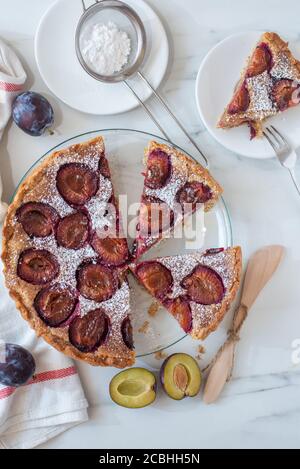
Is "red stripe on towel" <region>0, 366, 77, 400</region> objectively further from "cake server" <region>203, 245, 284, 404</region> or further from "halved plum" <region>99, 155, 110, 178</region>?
"halved plum" <region>99, 155, 110, 178</region>

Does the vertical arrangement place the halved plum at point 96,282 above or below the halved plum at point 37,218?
below

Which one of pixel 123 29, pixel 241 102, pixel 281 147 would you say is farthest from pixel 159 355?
pixel 123 29

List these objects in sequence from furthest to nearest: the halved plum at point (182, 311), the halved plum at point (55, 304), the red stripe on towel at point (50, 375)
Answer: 1. the red stripe on towel at point (50, 375)
2. the halved plum at point (182, 311)
3. the halved plum at point (55, 304)

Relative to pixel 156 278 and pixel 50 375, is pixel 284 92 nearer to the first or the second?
pixel 156 278

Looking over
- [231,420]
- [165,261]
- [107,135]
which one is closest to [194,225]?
[165,261]

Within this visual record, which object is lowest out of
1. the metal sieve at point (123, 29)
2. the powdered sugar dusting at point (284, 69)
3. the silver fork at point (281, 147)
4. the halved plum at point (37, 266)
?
the halved plum at point (37, 266)

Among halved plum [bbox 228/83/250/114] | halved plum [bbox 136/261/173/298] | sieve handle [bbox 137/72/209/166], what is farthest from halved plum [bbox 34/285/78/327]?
halved plum [bbox 228/83/250/114]

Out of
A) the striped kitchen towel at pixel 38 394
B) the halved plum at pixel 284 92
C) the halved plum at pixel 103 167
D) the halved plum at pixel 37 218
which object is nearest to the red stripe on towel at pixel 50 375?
the striped kitchen towel at pixel 38 394

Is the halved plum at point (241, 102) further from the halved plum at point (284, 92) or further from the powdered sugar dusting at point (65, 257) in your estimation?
the powdered sugar dusting at point (65, 257)
